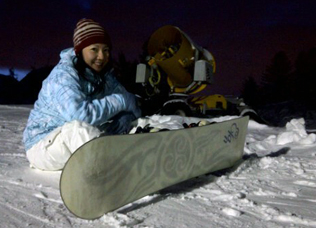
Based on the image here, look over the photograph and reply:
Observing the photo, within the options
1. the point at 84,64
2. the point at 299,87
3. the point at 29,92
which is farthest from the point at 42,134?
the point at 299,87

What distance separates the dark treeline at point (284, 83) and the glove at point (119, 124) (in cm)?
2890

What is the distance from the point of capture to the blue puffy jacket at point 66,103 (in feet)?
7.15

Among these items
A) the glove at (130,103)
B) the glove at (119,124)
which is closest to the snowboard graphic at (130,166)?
the glove at (130,103)

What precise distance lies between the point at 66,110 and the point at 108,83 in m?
0.68

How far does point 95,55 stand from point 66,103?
51cm

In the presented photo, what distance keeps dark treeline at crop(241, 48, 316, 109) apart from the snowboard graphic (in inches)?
1154

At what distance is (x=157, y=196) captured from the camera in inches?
76.3

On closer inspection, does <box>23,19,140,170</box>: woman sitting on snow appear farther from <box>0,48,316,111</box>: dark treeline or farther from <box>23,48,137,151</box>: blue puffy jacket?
<box>0,48,316,111</box>: dark treeline

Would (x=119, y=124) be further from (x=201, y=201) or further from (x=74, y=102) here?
(x=201, y=201)

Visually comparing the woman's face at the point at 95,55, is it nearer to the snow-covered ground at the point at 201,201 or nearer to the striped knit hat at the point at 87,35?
the striped knit hat at the point at 87,35

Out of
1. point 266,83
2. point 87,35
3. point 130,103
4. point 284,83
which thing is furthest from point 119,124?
point 266,83

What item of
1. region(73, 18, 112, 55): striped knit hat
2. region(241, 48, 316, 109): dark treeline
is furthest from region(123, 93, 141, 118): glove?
region(241, 48, 316, 109): dark treeline

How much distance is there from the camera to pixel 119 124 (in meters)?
2.83

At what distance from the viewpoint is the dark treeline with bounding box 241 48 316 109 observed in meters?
35.6
